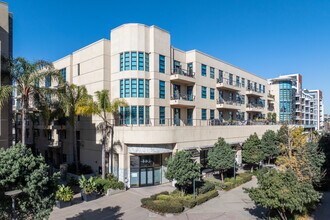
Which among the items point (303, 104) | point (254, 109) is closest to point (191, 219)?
point (254, 109)

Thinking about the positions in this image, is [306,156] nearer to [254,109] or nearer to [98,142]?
[98,142]

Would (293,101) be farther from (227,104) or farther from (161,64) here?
(161,64)

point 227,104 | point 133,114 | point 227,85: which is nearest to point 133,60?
point 133,114

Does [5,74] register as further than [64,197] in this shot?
No

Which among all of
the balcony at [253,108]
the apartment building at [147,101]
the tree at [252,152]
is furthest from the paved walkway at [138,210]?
the balcony at [253,108]

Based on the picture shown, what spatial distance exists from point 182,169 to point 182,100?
11455 millimetres

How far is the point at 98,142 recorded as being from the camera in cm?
2747

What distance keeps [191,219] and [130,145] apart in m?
10.3

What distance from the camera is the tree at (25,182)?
9055 mm

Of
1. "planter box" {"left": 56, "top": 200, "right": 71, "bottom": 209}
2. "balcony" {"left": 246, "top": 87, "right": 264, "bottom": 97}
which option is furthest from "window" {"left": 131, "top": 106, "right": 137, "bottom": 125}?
"balcony" {"left": 246, "top": 87, "right": 264, "bottom": 97}

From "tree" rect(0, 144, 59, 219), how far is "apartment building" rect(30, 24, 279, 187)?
43.6 feet

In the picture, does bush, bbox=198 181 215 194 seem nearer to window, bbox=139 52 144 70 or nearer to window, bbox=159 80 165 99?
window, bbox=159 80 165 99

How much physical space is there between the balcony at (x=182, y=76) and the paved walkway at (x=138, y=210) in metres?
14.1

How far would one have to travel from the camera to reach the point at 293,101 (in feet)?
232
